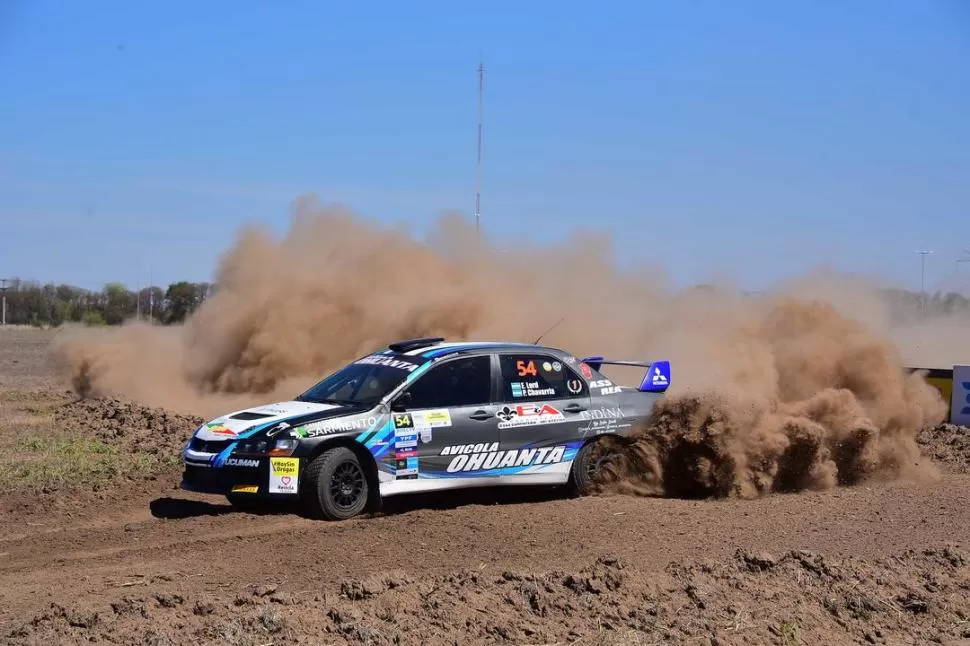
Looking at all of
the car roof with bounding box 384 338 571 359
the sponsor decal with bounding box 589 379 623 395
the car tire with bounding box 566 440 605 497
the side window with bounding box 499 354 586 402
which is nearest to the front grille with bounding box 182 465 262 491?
the car roof with bounding box 384 338 571 359

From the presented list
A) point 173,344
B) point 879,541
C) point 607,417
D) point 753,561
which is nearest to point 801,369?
point 607,417

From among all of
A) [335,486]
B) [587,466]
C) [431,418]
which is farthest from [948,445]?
[335,486]

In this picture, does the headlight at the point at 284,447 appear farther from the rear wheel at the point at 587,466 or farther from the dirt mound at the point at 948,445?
the dirt mound at the point at 948,445

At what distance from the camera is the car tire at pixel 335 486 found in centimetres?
855

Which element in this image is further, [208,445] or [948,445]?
[948,445]

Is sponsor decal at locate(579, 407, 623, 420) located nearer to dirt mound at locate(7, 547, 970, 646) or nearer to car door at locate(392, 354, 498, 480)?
car door at locate(392, 354, 498, 480)

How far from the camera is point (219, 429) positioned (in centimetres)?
888

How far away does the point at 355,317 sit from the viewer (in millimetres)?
20359

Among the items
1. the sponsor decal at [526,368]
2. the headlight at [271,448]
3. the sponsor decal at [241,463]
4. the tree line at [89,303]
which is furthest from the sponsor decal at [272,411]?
the tree line at [89,303]

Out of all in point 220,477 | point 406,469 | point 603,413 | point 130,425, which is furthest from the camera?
point 130,425

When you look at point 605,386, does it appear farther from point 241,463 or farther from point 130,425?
point 130,425

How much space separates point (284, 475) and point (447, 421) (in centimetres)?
160

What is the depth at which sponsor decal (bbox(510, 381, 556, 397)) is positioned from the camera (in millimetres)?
9891

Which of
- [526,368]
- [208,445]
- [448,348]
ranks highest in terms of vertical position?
[448,348]
